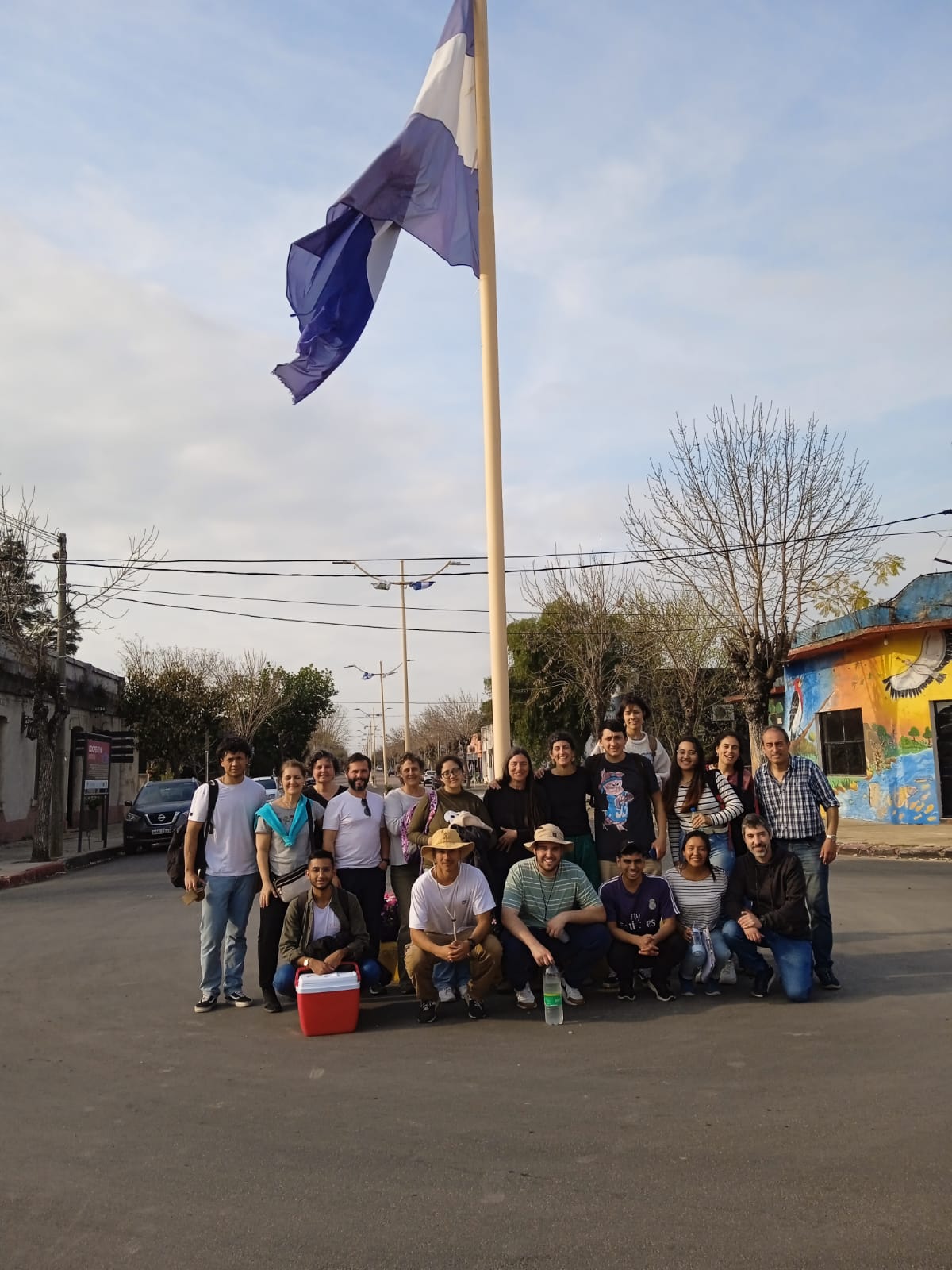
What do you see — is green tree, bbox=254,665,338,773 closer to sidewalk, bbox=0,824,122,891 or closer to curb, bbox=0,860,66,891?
sidewalk, bbox=0,824,122,891

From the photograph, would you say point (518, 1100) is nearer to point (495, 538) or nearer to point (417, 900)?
point (417, 900)

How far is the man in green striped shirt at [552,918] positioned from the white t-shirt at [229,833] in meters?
1.92

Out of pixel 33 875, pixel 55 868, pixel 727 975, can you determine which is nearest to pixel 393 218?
pixel 727 975

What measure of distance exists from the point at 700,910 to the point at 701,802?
822 mm

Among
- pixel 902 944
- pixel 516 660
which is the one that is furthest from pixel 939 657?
pixel 516 660

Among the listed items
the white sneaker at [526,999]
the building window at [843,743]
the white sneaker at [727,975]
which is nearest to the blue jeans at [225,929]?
the white sneaker at [526,999]

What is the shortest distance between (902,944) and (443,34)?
951 cm

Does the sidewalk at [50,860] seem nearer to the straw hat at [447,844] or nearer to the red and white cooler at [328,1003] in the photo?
the red and white cooler at [328,1003]

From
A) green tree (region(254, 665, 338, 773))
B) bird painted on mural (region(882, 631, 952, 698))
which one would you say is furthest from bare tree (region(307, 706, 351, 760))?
bird painted on mural (region(882, 631, 952, 698))

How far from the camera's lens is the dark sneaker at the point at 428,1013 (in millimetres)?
7059

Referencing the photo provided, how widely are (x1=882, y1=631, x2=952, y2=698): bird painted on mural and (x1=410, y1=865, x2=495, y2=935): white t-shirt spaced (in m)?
17.0

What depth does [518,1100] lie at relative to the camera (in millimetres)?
5316

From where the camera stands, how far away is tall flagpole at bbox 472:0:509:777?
9531mm

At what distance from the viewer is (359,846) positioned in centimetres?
795
